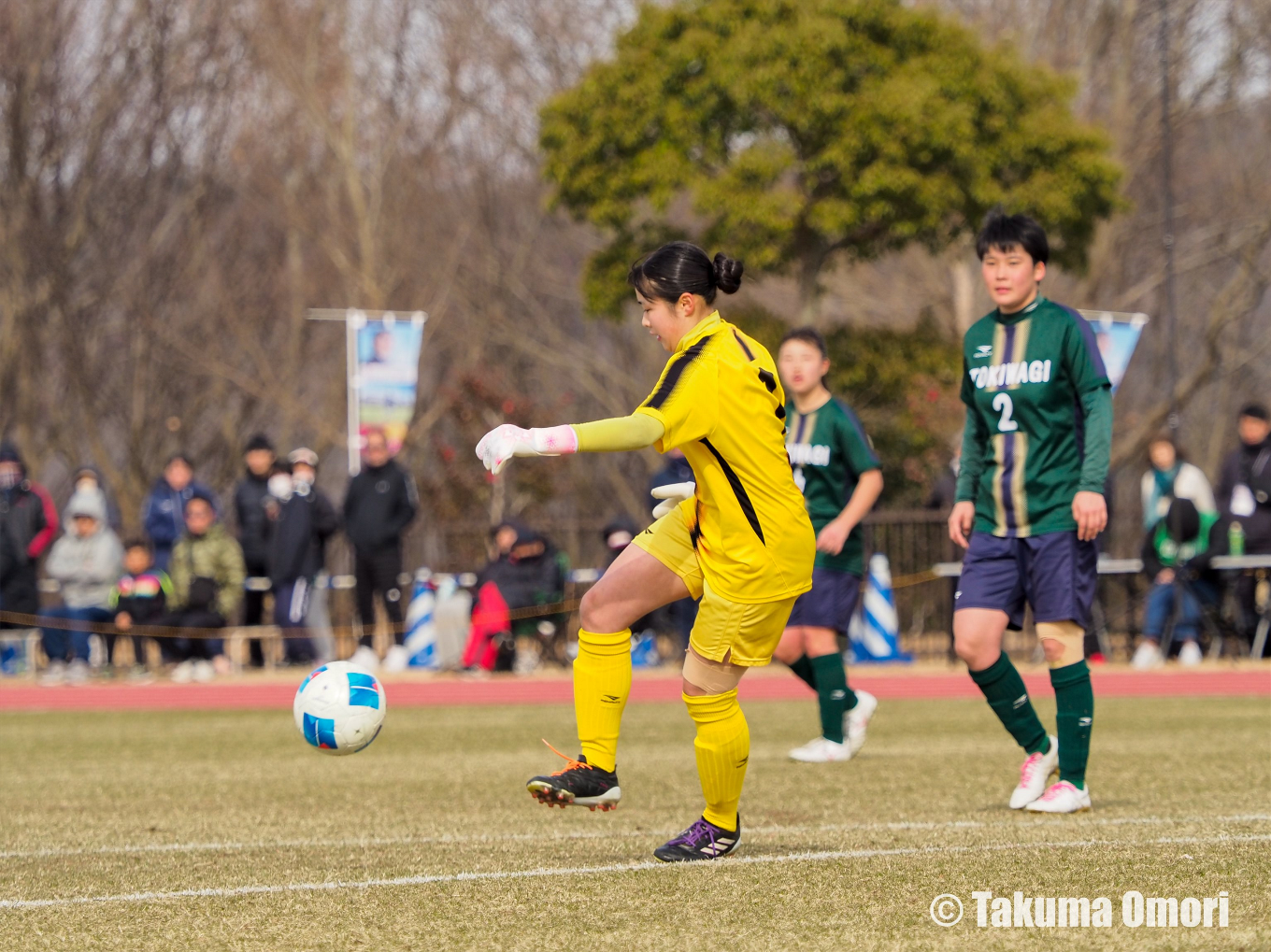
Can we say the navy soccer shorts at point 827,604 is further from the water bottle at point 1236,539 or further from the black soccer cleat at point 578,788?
the water bottle at point 1236,539

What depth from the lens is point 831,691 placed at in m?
9.02

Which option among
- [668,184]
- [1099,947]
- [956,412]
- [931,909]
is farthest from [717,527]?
[956,412]

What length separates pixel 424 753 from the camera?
32.7 feet

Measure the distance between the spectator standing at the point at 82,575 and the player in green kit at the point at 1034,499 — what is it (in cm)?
1270

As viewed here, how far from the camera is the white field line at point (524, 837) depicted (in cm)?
611

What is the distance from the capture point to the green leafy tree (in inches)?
788

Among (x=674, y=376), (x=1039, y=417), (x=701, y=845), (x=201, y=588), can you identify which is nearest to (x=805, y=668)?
(x=1039, y=417)

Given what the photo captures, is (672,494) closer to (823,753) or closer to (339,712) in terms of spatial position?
(339,712)

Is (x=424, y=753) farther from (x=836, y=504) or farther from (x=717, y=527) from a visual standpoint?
(x=717, y=527)

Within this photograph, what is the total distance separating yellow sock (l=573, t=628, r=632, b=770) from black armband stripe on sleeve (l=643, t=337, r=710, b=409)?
911 mm

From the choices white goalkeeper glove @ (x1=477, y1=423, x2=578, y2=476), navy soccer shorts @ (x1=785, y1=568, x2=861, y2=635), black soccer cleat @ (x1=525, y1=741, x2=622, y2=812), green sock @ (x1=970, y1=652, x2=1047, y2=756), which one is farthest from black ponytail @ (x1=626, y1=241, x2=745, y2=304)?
navy soccer shorts @ (x1=785, y1=568, x2=861, y2=635)

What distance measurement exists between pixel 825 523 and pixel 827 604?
1.50ft

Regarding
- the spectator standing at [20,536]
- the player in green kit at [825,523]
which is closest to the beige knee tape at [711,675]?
the player in green kit at [825,523]

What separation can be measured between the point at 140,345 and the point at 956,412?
45.8 feet
